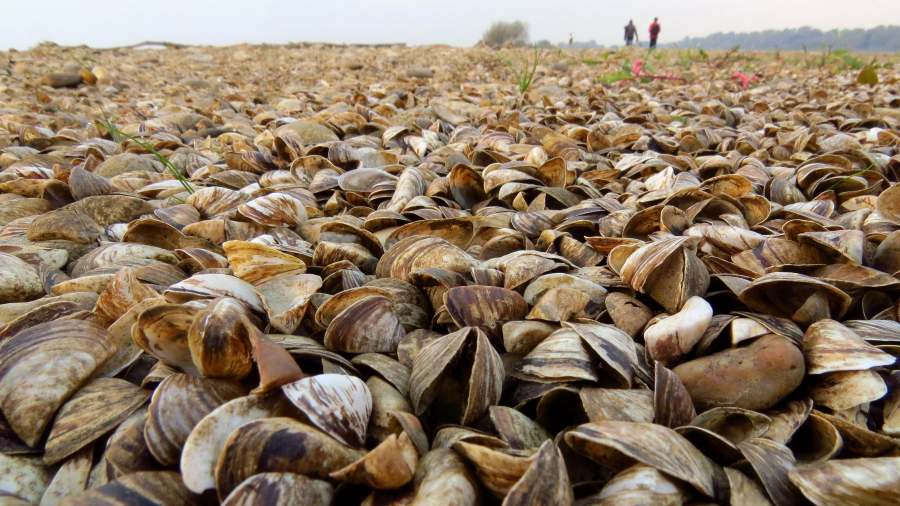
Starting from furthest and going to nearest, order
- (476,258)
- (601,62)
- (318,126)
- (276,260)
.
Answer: (601,62)
(318,126)
(476,258)
(276,260)

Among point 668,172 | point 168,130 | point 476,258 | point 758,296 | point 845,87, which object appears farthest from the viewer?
point 845,87

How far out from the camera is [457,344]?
1078mm

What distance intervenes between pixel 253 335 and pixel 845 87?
7.96 m

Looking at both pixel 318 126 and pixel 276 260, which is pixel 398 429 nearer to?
pixel 276 260

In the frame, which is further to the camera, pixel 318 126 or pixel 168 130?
pixel 168 130

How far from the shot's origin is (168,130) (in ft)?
12.5

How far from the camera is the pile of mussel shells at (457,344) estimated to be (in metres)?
0.84

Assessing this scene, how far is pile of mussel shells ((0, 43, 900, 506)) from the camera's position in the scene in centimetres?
84

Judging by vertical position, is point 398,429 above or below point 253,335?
below

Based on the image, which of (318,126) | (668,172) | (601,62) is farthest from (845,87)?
(318,126)

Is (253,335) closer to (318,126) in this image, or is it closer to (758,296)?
(758,296)

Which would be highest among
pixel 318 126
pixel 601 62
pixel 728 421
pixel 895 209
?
pixel 601 62

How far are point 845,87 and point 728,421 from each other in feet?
24.1

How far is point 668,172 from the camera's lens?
2.19 metres
